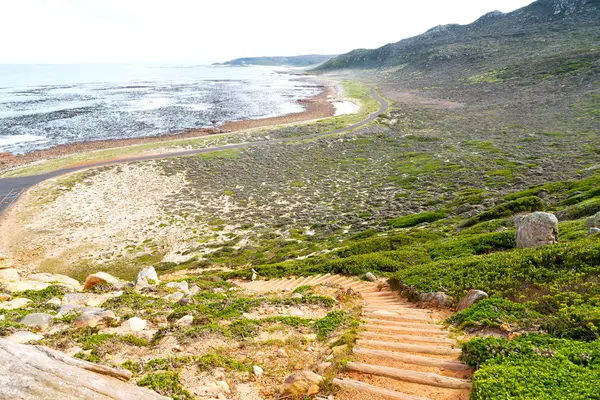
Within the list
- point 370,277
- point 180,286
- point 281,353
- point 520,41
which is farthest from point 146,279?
point 520,41

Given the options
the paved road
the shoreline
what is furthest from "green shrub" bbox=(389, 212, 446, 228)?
the shoreline

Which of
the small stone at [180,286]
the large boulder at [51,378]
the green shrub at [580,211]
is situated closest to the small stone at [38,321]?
the small stone at [180,286]

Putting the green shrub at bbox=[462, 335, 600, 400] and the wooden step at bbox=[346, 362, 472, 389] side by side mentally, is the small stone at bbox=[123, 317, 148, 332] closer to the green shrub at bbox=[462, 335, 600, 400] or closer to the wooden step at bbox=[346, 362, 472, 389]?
the wooden step at bbox=[346, 362, 472, 389]

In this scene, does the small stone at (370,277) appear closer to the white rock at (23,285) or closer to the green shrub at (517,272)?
the green shrub at (517,272)

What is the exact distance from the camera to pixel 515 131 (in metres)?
49.3

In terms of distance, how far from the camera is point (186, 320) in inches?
449

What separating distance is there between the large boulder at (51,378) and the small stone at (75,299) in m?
8.60

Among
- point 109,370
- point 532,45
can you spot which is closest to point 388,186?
point 109,370

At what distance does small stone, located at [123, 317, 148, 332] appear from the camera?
10867mm

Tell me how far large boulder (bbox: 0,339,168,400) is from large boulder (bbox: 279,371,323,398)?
8.97ft

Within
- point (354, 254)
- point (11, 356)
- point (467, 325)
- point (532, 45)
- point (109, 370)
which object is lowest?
point (354, 254)

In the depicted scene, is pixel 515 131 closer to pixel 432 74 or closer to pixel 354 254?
pixel 354 254

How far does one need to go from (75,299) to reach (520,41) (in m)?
143

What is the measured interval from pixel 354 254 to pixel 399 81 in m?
113
